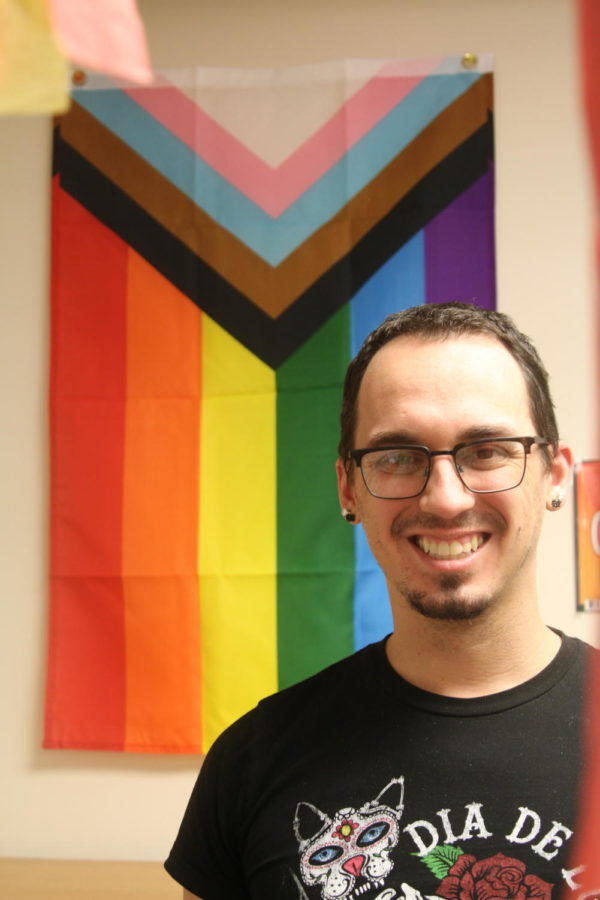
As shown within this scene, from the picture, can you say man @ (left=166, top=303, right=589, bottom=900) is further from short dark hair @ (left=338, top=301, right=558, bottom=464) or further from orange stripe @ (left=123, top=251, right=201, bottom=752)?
orange stripe @ (left=123, top=251, right=201, bottom=752)

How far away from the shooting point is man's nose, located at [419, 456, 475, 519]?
60 centimetres

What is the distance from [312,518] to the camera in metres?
1.60

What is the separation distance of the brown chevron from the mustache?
1003 mm

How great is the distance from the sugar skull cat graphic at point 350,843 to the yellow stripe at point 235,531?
0.89 m

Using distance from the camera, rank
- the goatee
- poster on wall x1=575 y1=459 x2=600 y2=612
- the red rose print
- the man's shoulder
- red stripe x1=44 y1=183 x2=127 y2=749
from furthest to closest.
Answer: red stripe x1=44 y1=183 x2=127 y2=749 → poster on wall x1=575 y1=459 x2=600 y2=612 → the man's shoulder → the goatee → the red rose print

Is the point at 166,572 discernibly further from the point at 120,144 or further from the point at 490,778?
the point at 490,778

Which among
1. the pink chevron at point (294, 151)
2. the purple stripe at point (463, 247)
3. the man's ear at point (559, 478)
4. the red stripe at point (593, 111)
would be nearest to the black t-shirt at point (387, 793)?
the man's ear at point (559, 478)

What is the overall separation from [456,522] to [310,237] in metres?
1.07

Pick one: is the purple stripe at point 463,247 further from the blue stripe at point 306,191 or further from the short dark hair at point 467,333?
the short dark hair at point 467,333

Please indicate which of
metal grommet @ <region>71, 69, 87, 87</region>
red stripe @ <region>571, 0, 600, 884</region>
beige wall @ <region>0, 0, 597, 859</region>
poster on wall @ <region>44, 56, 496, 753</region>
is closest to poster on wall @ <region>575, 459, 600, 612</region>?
beige wall @ <region>0, 0, 597, 859</region>

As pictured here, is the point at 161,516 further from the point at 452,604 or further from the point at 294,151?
the point at 452,604

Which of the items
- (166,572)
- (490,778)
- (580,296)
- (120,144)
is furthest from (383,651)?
(120,144)

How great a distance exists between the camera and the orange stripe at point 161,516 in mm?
1604

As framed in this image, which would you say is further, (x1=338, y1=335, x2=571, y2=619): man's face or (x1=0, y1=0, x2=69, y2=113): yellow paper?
(x1=338, y1=335, x2=571, y2=619): man's face
